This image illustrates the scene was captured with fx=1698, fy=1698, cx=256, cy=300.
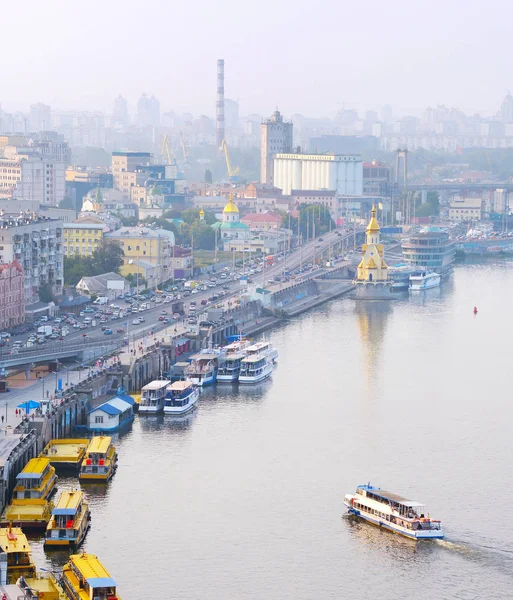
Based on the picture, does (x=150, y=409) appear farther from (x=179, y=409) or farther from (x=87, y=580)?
(x=87, y=580)

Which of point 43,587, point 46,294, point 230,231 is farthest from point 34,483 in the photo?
point 230,231

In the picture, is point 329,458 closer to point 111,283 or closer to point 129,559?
point 129,559

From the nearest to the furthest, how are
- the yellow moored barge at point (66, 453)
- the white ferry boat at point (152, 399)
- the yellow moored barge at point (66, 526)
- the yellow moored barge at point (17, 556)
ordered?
the yellow moored barge at point (17, 556) → the yellow moored barge at point (66, 526) → the yellow moored barge at point (66, 453) → the white ferry boat at point (152, 399)

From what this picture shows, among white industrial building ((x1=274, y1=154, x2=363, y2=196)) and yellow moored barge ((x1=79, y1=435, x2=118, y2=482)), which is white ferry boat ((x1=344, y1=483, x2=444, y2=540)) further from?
white industrial building ((x1=274, y1=154, x2=363, y2=196))

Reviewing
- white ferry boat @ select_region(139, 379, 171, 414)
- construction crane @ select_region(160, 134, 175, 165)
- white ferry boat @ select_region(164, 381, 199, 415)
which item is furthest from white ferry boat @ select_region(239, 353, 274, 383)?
construction crane @ select_region(160, 134, 175, 165)

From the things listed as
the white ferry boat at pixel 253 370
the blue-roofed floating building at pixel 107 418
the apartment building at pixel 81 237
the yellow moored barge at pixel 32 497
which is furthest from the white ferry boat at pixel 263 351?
the apartment building at pixel 81 237

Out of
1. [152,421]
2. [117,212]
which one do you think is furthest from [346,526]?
[117,212]

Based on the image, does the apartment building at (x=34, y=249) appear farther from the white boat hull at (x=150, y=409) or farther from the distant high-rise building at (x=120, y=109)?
the distant high-rise building at (x=120, y=109)
